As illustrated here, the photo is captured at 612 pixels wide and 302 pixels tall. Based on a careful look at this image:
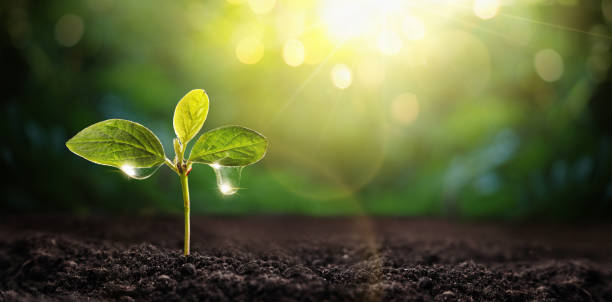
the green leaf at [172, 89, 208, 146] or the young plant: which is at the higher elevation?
the green leaf at [172, 89, 208, 146]

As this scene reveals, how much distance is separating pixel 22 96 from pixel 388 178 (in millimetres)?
1739

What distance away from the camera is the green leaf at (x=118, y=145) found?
63 centimetres

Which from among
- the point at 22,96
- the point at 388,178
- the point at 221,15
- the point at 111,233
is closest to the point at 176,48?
the point at 221,15

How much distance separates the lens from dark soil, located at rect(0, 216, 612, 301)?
1.94ft

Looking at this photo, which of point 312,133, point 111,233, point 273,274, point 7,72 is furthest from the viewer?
point 312,133

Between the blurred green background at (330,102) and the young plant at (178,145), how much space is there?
1073 millimetres

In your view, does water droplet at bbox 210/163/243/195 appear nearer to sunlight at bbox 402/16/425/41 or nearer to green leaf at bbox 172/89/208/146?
green leaf at bbox 172/89/208/146

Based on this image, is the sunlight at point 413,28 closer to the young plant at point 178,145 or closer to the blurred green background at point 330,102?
the blurred green background at point 330,102

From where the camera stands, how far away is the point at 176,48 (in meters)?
1.86

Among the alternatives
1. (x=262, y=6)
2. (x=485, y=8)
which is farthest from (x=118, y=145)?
(x=485, y=8)

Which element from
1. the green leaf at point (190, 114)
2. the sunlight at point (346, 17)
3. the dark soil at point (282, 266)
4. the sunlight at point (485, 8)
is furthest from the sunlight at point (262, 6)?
the green leaf at point (190, 114)

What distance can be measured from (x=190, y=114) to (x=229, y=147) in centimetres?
9

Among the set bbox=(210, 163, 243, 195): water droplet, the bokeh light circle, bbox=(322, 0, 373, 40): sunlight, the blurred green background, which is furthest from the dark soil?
the bokeh light circle

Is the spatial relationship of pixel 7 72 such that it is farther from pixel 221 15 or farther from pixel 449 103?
pixel 449 103
